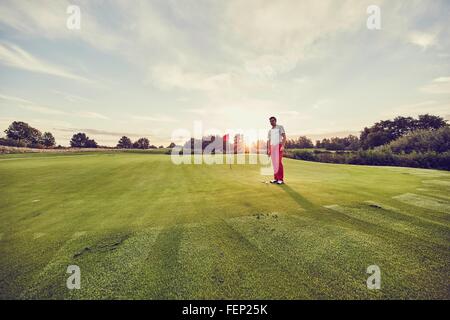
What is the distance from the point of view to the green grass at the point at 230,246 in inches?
95.6

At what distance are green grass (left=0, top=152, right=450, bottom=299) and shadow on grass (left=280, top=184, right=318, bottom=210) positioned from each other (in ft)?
0.18

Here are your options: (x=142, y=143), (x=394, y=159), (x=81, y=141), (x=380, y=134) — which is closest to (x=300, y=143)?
(x=380, y=134)

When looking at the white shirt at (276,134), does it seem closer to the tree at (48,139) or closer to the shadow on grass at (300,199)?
the shadow on grass at (300,199)

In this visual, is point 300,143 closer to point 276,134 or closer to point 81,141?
point 276,134

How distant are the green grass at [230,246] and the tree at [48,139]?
142 meters

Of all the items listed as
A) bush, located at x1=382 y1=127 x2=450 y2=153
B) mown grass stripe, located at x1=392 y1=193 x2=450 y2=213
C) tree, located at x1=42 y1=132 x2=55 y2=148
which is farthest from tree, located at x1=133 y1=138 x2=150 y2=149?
mown grass stripe, located at x1=392 y1=193 x2=450 y2=213

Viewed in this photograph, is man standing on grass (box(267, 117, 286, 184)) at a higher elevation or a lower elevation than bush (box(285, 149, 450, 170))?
higher

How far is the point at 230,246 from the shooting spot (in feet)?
11.3

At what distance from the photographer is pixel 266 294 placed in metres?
2.31

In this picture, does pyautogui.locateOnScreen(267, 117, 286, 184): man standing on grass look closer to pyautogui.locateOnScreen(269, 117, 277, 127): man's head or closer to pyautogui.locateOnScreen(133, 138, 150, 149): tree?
pyautogui.locateOnScreen(269, 117, 277, 127): man's head

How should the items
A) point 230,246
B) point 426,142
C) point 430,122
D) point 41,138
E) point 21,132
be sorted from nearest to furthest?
point 230,246 < point 426,142 < point 430,122 < point 21,132 < point 41,138

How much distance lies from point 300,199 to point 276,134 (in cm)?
421

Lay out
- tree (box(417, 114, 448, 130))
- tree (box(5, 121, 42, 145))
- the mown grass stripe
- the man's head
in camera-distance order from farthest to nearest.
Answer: tree (box(5, 121, 42, 145)) → tree (box(417, 114, 448, 130)) → the man's head → the mown grass stripe

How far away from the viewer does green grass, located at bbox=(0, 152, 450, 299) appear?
243 cm
